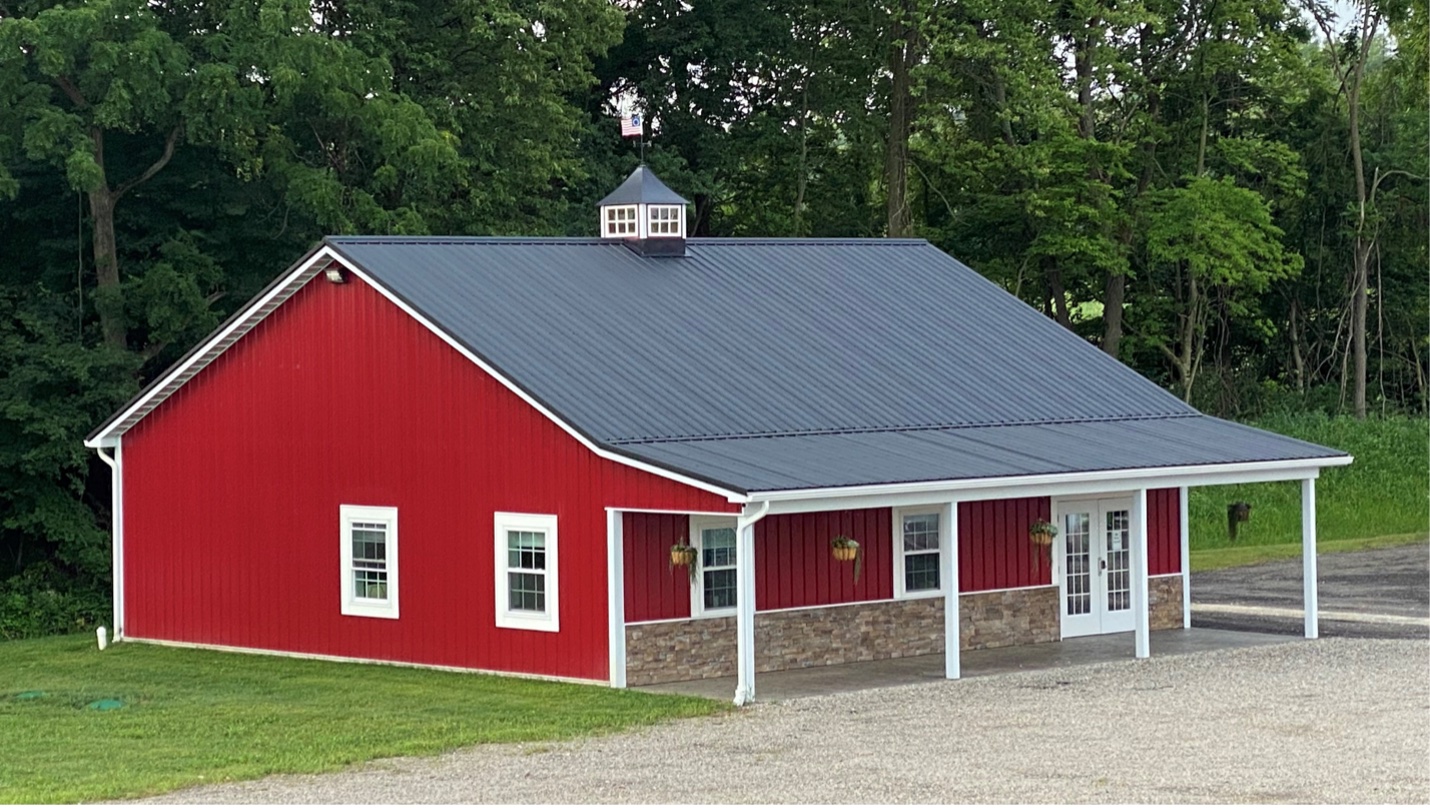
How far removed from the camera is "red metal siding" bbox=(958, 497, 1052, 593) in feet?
83.6

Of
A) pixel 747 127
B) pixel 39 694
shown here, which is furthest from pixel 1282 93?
pixel 39 694

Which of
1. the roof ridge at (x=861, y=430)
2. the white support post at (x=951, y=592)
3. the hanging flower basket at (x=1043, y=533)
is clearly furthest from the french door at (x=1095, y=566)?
the white support post at (x=951, y=592)

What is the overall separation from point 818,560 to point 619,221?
6.44 m

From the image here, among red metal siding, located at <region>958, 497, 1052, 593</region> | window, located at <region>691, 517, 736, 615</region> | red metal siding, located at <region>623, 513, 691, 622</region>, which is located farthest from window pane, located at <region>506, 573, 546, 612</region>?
red metal siding, located at <region>958, 497, 1052, 593</region>

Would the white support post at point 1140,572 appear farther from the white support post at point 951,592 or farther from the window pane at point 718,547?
the window pane at point 718,547

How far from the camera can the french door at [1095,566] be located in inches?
1051

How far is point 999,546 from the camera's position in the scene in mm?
25859

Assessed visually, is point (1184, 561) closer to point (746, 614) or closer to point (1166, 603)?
point (1166, 603)

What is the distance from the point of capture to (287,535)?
2566 centimetres

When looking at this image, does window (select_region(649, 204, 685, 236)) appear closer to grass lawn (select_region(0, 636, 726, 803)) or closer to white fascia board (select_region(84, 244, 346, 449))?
white fascia board (select_region(84, 244, 346, 449))

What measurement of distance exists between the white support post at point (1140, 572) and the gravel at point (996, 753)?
1.69m

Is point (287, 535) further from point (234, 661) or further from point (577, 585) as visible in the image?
point (577, 585)

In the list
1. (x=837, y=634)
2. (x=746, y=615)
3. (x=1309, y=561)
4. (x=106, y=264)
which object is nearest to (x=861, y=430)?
(x=837, y=634)

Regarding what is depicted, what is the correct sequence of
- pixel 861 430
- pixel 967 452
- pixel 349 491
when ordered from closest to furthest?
pixel 967 452, pixel 861 430, pixel 349 491
